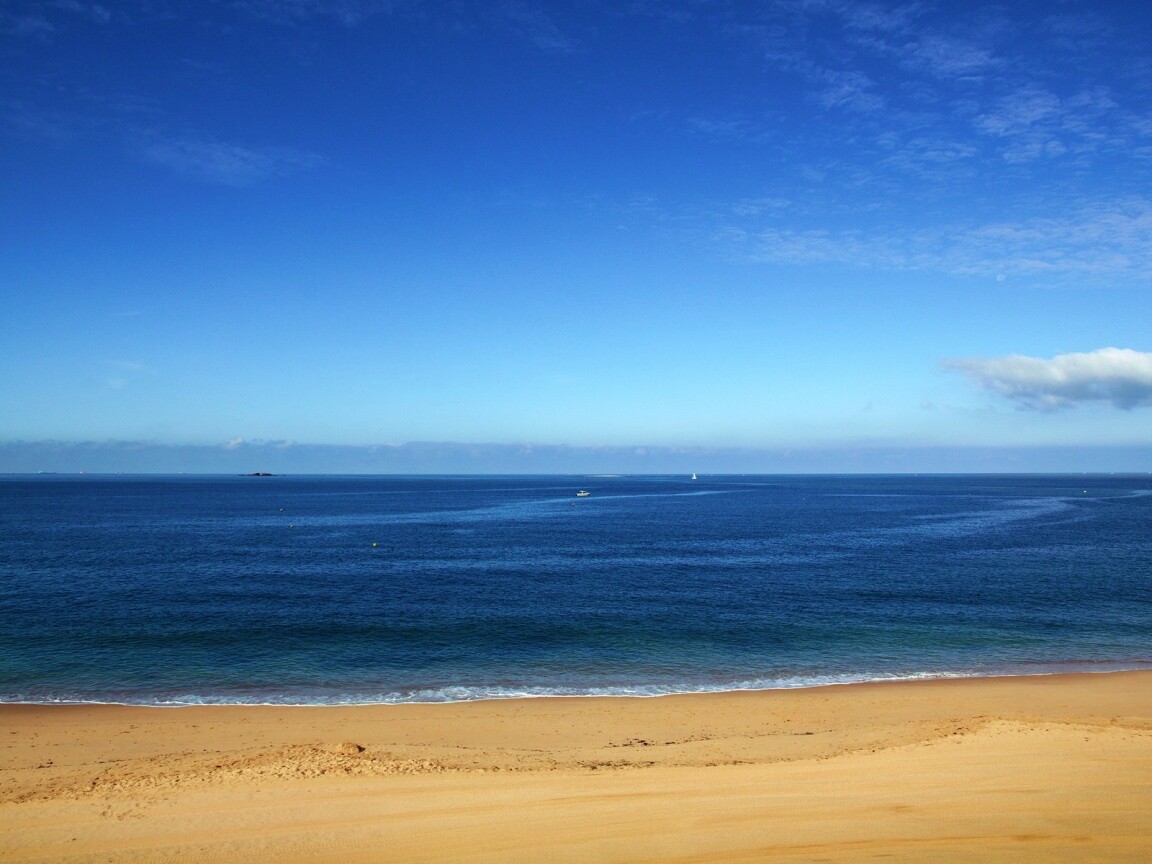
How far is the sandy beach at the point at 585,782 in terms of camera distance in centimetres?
1389

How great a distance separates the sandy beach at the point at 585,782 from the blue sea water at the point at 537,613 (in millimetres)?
4345

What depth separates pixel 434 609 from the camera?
43.8 meters

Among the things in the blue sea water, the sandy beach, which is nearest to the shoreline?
the blue sea water

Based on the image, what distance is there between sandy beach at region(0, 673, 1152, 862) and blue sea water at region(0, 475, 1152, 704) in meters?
4.34

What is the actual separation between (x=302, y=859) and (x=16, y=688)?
24404mm

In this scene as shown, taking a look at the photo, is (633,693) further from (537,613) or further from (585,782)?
(537,613)

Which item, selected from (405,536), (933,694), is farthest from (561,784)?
(405,536)

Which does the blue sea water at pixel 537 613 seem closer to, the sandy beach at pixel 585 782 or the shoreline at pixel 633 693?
the shoreline at pixel 633 693

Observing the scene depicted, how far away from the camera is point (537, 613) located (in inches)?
1699

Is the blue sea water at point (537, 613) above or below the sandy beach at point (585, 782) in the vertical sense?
below

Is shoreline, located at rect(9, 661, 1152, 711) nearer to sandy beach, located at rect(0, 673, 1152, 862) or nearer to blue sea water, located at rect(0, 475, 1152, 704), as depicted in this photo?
blue sea water, located at rect(0, 475, 1152, 704)

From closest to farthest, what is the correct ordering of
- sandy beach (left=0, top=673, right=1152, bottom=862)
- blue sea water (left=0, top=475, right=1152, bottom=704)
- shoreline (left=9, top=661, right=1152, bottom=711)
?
sandy beach (left=0, top=673, right=1152, bottom=862) → shoreline (left=9, top=661, right=1152, bottom=711) → blue sea water (left=0, top=475, right=1152, bottom=704)

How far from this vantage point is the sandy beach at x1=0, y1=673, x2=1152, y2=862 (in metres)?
13.9

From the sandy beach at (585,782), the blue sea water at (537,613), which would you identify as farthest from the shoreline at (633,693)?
the sandy beach at (585,782)
